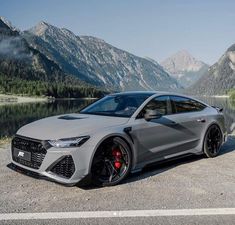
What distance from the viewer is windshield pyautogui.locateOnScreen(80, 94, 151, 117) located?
718cm

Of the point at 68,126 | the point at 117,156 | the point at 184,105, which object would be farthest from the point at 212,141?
the point at 68,126

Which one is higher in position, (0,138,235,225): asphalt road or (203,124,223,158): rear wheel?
(203,124,223,158): rear wheel

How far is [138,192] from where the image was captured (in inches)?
232

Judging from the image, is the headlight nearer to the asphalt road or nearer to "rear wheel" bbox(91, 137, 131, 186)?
"rear wheel" bbox(91, 137, 131, 186)

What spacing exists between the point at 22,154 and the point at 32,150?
12.3 inches

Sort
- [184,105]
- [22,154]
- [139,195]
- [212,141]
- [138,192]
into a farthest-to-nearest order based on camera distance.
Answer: [212,141]
[184,105]
[22,154]
[138,192]
[139,195]

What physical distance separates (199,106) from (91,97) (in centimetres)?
17225

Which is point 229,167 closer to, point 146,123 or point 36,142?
point 146,123

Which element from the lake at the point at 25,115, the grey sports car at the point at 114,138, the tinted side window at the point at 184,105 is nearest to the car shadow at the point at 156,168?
the grey sports car at the point at 114,138

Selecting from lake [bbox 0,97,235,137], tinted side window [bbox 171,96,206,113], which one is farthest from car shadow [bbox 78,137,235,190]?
lake [bbox 0,97,235,137]

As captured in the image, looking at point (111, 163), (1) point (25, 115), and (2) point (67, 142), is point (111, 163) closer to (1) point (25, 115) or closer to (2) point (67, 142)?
(2) point (67, 142)

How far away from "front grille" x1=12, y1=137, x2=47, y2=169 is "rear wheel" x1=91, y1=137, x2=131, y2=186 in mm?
859

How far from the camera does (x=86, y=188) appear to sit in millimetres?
6160

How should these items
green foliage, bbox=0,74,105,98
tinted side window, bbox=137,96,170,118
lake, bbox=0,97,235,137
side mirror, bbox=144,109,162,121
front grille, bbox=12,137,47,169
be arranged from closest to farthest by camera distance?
front grille, bbox=12,137,47,169 → side mirror, bbox=144,109,162,121 → tinted side window, bbox=137,96,170,118 → lake, bbox=0,97,235,137 → green foliage, bbox=0,74,105,98
